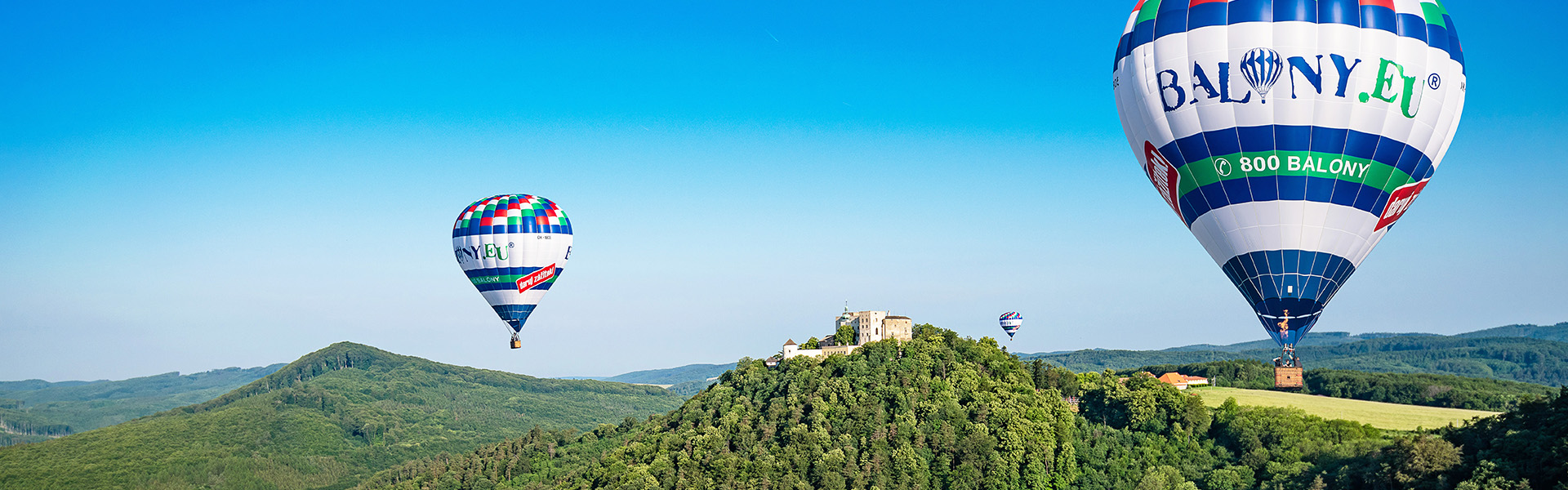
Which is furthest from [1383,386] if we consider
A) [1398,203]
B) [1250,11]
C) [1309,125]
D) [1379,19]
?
[1250,11]

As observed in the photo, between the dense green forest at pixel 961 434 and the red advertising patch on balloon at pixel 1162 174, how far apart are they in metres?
36.3

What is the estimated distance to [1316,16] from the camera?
3541 cm

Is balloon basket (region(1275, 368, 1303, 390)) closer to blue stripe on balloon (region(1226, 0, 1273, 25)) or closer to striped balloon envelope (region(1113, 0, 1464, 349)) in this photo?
striped balloon envelope (region(1113, 0, 1464, 349))

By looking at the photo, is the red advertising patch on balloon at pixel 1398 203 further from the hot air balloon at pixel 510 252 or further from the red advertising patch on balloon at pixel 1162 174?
the hot air balloon at pixel 510 252

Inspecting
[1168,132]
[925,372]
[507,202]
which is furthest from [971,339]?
[1168,132]

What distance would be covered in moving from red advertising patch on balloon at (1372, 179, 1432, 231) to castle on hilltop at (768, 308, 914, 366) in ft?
194

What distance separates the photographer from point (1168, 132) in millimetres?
37375

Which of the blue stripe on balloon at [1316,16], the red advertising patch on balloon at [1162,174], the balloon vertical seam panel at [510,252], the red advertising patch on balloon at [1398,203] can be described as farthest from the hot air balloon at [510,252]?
the red advertising patch on balloon at [1398,203]

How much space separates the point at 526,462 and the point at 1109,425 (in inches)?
2826

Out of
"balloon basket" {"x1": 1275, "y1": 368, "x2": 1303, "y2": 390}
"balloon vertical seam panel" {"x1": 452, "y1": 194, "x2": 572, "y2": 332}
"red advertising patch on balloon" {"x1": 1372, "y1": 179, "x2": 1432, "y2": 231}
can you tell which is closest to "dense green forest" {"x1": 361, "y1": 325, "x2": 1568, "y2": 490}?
"balloon vertical seam panel" {"x1": 452, "y1": 194, "x2": 572, "y2": 332}

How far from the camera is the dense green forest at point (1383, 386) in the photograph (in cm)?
11044

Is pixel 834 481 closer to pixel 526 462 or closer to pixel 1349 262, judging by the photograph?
pixel 1349 262

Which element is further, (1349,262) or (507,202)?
(507,202)

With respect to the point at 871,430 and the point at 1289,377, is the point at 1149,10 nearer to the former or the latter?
the point at 1289,377
